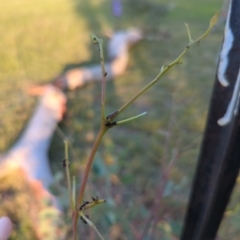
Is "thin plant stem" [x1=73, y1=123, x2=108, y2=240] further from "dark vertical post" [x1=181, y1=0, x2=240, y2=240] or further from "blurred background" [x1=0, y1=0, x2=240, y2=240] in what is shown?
"blurred background" [x1=0, y1=0, x2=240, y2=240]

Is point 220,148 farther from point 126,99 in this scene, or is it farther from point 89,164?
point 126,99

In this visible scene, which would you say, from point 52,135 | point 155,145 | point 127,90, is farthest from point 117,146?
point 127,90

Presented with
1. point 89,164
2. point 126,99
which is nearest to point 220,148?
point 89,164

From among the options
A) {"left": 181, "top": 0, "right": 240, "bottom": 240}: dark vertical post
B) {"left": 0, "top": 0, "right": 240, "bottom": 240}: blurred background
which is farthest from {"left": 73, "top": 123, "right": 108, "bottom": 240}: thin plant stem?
{"left": 0, "top": 0, "right": 240, "bottom": 240}: blurred background

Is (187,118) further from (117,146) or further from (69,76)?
(69,76)

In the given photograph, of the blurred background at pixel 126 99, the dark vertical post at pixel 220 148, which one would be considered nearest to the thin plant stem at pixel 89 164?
the dark vertical post at pixel 220 148
